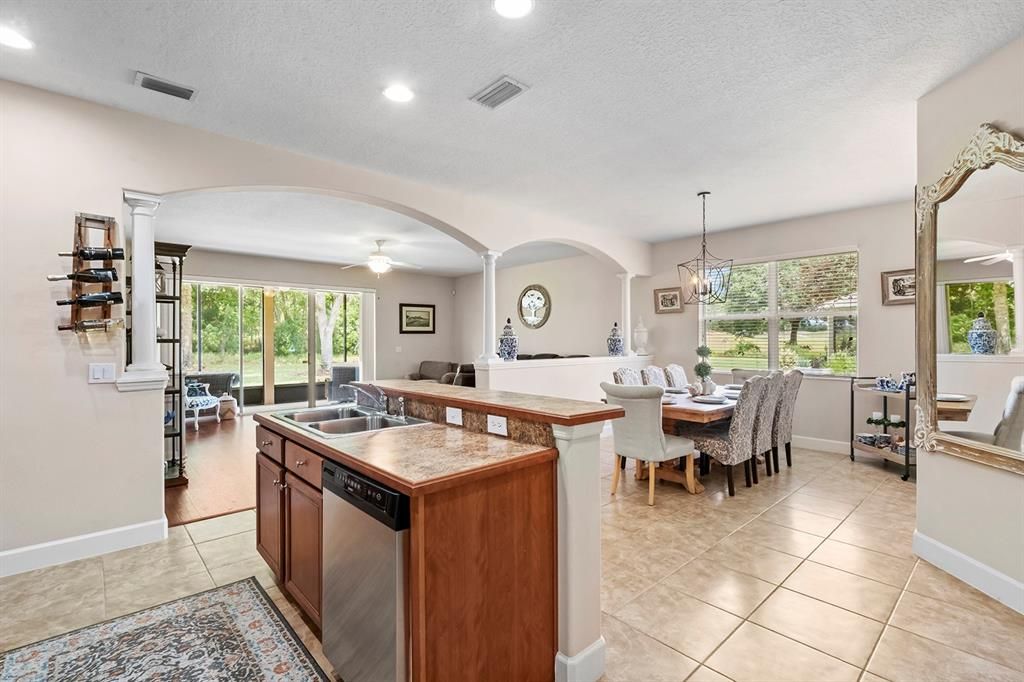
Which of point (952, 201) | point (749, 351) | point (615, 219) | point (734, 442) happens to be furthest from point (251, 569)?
point (749, 351)

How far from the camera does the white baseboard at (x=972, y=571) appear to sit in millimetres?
2164

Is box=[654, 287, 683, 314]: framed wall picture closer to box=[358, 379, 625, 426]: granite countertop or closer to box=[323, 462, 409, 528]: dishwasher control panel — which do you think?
box=[358, 379, 625, 426]: granite countertop

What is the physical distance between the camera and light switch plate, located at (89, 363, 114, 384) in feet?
8.93

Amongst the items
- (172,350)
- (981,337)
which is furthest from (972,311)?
(172,350)

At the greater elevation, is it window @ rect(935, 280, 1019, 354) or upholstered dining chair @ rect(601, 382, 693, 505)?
window @ rect(935, 280, 1019, 354)

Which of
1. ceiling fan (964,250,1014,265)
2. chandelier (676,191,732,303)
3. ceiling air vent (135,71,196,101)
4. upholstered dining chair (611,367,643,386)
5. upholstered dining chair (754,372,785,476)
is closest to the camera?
ceiling fan (964,250,1014,265)

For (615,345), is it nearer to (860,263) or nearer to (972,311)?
(860,263)

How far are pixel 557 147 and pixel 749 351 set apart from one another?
3787 millimetres

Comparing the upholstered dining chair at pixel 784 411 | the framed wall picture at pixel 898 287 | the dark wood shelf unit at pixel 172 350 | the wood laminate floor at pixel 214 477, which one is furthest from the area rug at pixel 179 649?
the framed wall picture at pixel 898 287

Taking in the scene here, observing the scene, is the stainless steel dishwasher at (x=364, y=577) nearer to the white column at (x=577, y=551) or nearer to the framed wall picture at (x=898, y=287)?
the white column at (x=577, y=551)

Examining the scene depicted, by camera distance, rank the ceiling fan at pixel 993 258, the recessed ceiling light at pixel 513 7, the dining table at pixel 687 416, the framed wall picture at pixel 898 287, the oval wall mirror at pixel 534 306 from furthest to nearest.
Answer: the oval wall mirror at pixel 534 306 < the framed wall picture at pixel 898 287 < the dining table at pixel 687 416 < the ceiling fan at pixel 993 258 < the recessed ceiling light at pixel 513 7

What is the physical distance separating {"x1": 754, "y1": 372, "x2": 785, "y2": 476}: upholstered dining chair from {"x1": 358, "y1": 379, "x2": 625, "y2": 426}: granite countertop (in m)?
2.49

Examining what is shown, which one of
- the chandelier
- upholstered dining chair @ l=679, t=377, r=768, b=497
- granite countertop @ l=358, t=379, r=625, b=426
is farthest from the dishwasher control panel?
the chandelier

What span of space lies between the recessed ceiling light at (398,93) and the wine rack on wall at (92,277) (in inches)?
70.0
